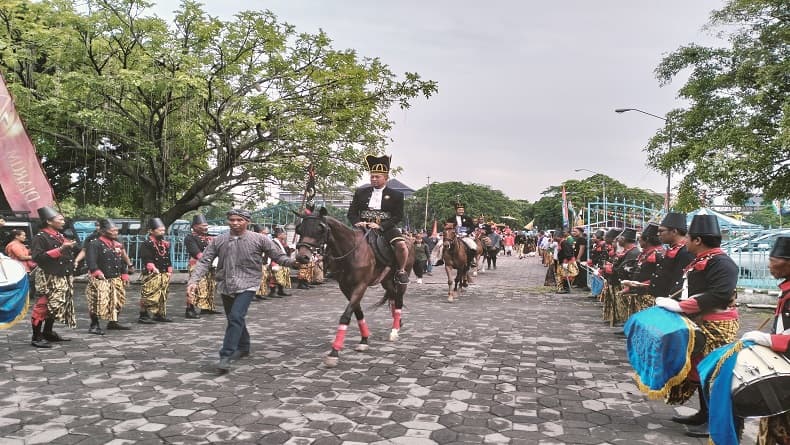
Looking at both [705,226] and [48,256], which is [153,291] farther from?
[705,226]

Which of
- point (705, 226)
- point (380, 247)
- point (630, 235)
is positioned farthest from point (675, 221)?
point (380, 247)

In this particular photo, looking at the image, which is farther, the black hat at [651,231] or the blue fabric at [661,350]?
the black hat at [651,231]

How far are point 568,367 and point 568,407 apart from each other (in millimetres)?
1752

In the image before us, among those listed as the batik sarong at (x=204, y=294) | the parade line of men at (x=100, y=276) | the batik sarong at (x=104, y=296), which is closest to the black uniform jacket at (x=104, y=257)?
the parade line of men at (x=100, y=276)

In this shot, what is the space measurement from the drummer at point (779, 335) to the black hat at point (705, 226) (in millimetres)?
783

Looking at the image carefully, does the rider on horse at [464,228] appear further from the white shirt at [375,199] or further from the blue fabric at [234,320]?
the blue fabric at [234,320]

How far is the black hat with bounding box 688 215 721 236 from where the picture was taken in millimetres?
4780

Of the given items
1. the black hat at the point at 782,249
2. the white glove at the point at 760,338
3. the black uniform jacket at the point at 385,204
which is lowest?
the white glove at the point at 760,338

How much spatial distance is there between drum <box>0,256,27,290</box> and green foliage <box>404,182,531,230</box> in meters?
71.8

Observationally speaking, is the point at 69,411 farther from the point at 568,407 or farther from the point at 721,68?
the point at 721,68

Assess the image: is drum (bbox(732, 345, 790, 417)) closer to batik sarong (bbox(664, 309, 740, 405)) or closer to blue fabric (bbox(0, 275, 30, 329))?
batik sarong (bbox(664, 309, 740, 405))

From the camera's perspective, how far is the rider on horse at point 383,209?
29.3 ft

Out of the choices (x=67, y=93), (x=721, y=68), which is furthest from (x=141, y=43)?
(x=721, y=68)

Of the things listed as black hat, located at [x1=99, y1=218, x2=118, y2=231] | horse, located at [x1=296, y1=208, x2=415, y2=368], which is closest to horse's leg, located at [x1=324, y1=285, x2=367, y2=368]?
horse, located at [x1=296, y1=208, x2=415, y2=368]
